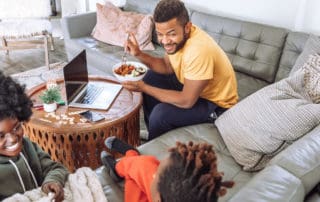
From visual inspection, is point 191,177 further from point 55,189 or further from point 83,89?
point 83,89

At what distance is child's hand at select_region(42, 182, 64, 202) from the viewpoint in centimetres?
133

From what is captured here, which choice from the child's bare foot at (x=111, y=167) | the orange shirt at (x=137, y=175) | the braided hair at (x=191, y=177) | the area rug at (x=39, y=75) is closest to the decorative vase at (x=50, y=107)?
the child's bare foot at (x=111, y=167)

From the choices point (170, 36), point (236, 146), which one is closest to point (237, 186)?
point (236, 146)

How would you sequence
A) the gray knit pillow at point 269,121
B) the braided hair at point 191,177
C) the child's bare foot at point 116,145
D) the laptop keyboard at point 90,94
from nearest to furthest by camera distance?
the braided hair at point 191,177
the gray knit pillow at point 269,121
the child's bare foot at point 116,145
the laptop keyboard at point 90,94

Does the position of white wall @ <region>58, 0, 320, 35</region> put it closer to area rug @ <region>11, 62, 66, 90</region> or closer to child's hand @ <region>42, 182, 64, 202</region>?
area rug @ <region>11, 62, 66, 90</region>

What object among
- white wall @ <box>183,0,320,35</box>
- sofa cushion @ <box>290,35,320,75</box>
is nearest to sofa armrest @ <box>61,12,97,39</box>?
white wall @ <box>183,0,320,35</box>

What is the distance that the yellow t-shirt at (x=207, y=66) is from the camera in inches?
76.6

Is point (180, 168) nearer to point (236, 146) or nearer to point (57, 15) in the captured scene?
point (236, 146)

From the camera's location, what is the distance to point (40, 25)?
3.64 m

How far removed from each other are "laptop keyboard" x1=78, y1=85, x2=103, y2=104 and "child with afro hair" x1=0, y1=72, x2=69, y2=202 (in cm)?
71

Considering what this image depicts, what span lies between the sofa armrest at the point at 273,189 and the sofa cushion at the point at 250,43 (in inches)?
58.5

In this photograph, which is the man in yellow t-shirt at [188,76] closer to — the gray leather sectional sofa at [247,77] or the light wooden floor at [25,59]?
the gray leather sectional sofa at [247,77]

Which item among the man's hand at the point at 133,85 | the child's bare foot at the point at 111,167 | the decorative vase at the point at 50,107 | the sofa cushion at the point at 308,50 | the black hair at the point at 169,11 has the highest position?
the black hair at the point at 169,11

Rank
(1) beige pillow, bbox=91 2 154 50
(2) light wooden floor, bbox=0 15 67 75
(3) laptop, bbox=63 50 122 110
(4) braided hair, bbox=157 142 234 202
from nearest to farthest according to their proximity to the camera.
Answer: (4) braided hair, bbox=157 142 234 202 → (3) laptop, bbox=63 50 122 110 → (1) beige pillow, bbox=91 2 154 50 → (2) light wooden floor, bbox=0 15 67 75
